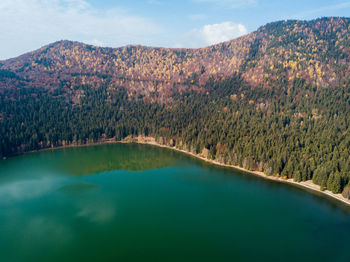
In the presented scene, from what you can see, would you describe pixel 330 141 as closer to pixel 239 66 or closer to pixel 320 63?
pixel 320 63

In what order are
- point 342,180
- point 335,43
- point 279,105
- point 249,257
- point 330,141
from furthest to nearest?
point 335,43, point 279,105, point 330,141, point 342,180, point 249,257

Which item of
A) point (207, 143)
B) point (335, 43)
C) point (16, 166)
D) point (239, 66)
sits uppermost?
point (335, 43)

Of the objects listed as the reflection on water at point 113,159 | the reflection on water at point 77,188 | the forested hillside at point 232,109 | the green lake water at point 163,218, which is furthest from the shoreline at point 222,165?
the reflection on water at point 77,188

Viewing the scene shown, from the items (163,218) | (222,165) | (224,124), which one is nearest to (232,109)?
(224,124)

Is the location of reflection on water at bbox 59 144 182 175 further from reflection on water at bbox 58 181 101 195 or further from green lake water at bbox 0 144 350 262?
reflection on water at bbox 58 181 101 195

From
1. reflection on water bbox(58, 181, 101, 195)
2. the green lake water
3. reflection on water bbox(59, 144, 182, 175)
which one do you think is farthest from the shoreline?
reflection on water bbox(58, 181, 101, 195)

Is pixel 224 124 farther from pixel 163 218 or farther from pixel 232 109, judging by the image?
pixel 163 218

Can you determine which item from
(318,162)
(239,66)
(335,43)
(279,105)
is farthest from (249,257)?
(335,43)
